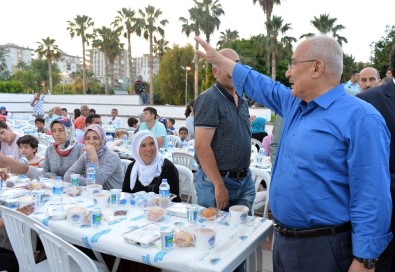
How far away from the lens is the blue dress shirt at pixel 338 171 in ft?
4.97

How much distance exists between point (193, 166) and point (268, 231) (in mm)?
3224

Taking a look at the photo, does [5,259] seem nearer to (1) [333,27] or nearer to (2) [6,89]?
(1) [333,27]

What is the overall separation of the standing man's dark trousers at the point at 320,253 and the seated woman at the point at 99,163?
8.62ft

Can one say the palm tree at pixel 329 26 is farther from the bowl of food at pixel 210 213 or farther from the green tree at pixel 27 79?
the green tree at pixel 27 79

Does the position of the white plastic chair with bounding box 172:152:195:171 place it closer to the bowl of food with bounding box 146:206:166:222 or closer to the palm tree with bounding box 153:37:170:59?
the bowl of food with bounding box 146:206:166:222

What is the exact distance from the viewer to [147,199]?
2979 mm

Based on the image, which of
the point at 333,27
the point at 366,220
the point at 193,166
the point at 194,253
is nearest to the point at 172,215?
the point at 194,253

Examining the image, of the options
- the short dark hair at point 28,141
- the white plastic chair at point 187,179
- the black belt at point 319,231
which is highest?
the short dark hair at point 28,141

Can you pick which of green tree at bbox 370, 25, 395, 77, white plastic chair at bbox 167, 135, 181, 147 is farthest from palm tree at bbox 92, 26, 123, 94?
white plastic chair at bbox 167, 135, 181, 147

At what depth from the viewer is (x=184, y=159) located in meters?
5.71

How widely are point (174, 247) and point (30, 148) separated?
3490 millimetres

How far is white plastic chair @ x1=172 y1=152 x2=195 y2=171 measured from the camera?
18.4ft

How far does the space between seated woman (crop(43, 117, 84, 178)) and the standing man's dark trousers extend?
10.9 ft

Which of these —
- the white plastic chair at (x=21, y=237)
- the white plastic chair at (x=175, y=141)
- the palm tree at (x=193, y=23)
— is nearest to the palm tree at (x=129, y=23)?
the palm tree at (x=193, y=23)
